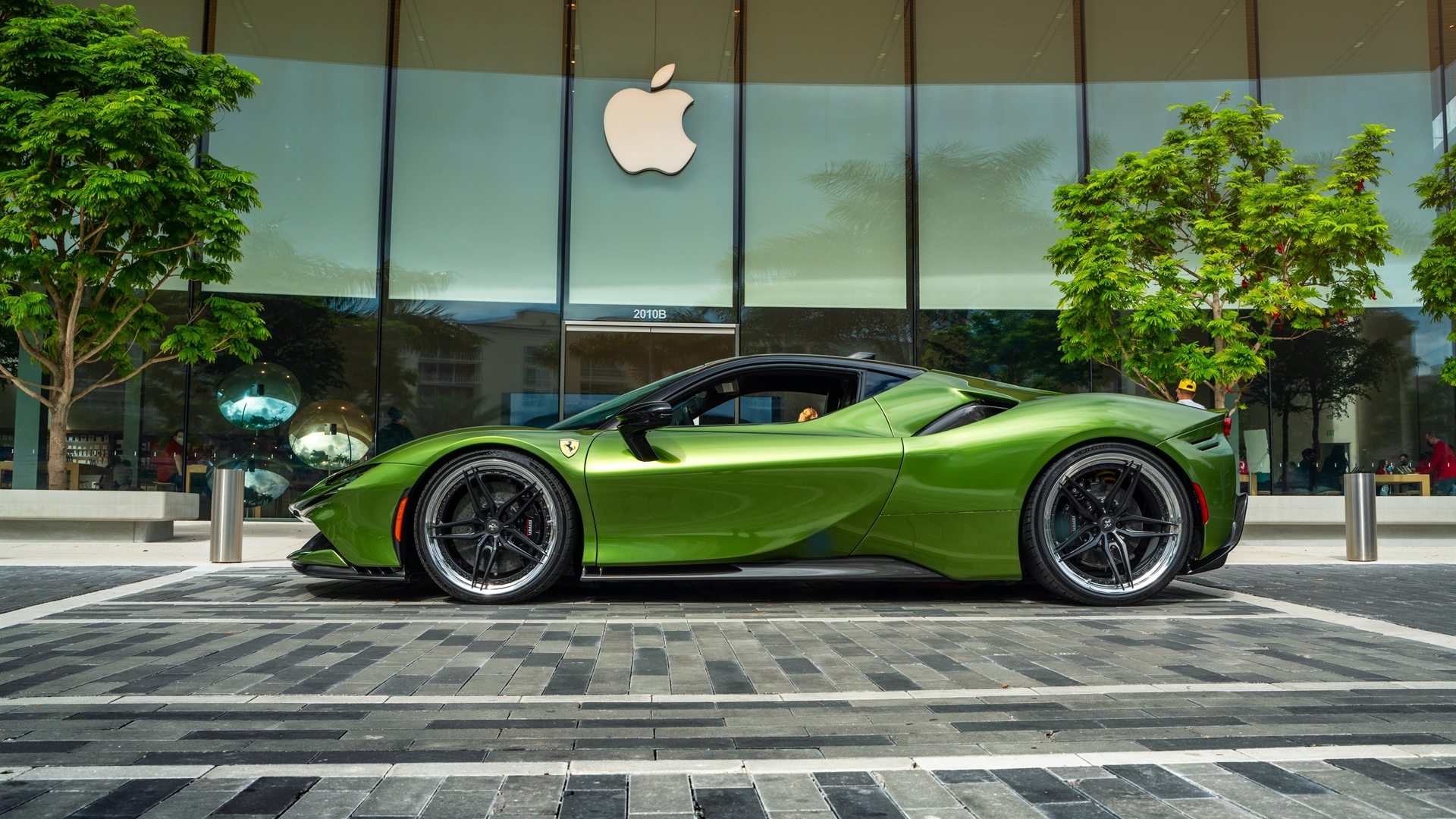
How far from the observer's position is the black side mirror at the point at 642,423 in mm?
4430

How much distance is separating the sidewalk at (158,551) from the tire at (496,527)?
3289 mm

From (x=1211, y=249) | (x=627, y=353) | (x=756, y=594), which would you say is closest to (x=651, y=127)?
(x=627, y=353)

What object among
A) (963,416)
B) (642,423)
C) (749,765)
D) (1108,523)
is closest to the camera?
(749,765)

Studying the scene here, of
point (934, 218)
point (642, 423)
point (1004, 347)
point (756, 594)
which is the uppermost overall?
point (934, 218)

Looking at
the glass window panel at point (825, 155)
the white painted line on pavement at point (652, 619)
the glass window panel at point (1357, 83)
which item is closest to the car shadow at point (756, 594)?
the white painted line on pavement at point (652, 619)

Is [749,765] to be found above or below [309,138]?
below

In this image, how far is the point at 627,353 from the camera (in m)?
12.3

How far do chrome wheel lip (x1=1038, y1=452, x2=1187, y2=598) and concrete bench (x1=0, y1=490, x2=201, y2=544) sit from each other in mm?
8605

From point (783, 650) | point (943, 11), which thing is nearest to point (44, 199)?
point (783, 650)

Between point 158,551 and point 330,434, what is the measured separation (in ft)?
12.4

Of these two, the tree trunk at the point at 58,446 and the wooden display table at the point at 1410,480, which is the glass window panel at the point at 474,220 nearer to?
the tree trunk at the point at 58,446

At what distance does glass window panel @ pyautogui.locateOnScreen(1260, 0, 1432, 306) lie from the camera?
13.4 m

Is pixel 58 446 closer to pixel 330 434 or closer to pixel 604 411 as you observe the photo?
pixel 330 434

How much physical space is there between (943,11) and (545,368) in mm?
7936
